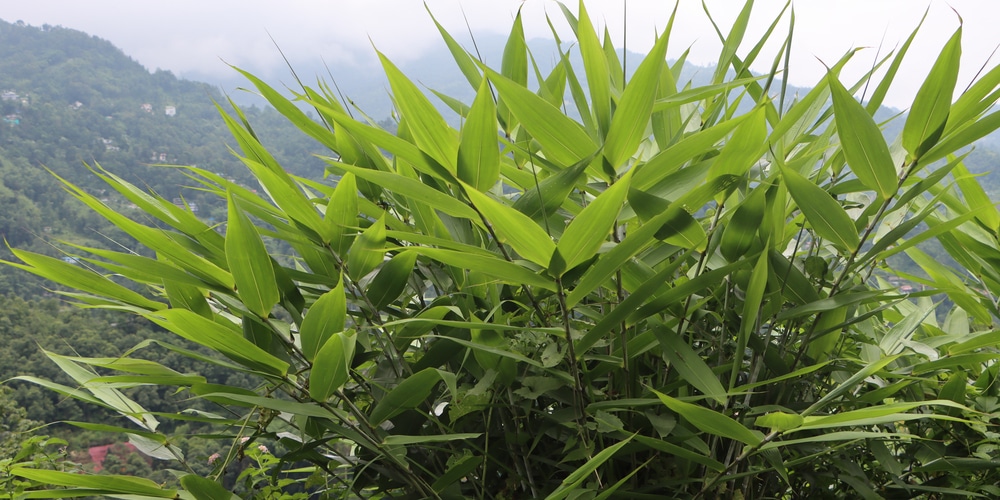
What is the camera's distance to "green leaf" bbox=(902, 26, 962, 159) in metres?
0.32

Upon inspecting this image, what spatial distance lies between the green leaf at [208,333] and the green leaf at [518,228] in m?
0.12

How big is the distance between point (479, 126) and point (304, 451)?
0.78 feet

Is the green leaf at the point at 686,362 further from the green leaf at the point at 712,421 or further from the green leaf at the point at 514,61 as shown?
the green leaf at the point at 514,61

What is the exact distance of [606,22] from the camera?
48 cm

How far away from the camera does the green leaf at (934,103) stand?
1.05 ft

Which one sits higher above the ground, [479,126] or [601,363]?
[479,126]

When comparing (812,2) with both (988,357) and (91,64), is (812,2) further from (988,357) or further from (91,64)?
(91,64)

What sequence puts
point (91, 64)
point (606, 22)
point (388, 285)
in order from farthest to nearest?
point (91, 64), point (606, 22), point (388, 285)

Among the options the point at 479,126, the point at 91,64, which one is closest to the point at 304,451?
the point at 479,126

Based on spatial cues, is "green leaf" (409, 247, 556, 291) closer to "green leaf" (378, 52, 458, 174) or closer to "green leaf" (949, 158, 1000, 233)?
"green leaf" (378, 52, 458, 174)

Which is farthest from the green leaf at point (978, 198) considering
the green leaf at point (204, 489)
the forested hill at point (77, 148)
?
the forested hill at point (77, 148)

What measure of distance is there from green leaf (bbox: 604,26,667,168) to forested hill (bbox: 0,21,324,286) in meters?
14.4

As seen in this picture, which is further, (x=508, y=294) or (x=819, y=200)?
(x=508, y=294)

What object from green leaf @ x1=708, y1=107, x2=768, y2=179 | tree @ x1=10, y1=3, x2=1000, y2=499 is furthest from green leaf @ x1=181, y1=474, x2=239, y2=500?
green leaf @ x1=708, y1=107, x2=768, y2=179
